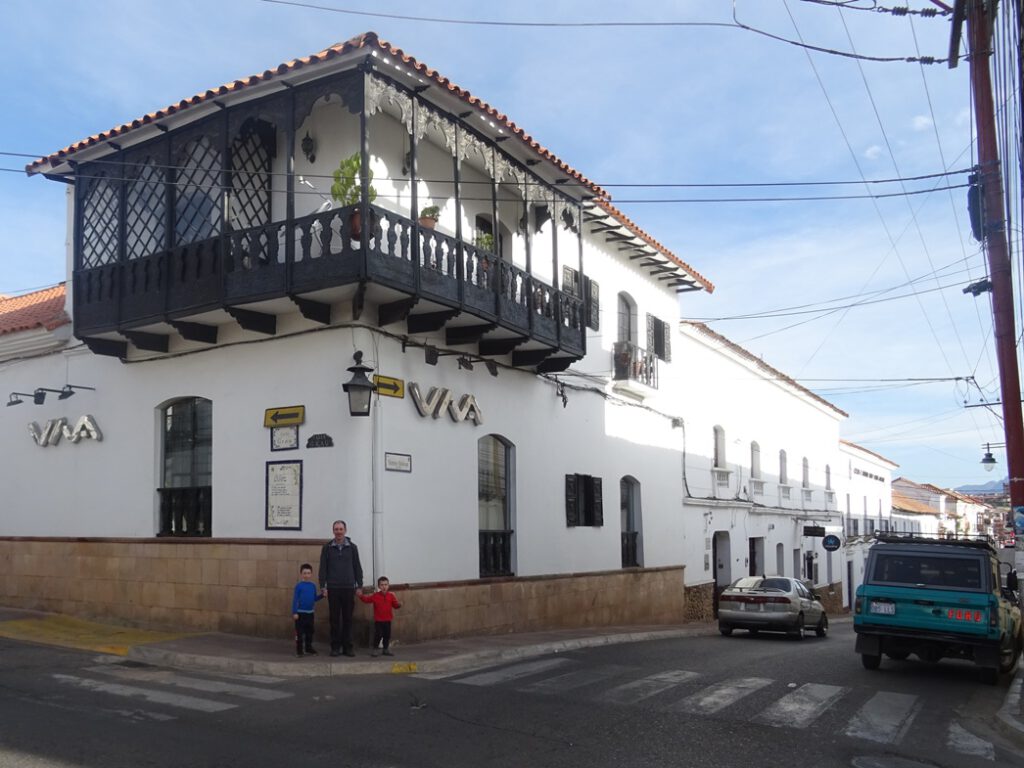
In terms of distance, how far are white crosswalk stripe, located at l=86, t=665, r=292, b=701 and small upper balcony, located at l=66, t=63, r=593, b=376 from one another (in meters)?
4.91

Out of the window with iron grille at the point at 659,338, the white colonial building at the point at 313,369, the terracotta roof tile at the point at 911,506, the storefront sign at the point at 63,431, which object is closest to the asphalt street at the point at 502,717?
the white colonial building at the point at 313,369

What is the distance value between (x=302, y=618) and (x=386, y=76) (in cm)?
717

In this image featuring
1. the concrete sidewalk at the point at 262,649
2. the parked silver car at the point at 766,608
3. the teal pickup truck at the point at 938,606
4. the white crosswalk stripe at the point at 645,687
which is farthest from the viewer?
the parked silver car at the point at 766,608

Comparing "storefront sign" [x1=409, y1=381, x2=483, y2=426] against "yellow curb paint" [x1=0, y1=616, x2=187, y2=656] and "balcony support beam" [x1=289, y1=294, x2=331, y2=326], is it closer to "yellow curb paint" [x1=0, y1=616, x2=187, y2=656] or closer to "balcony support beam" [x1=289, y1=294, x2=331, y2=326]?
"balcony support beam" [x1=289, y1=294, x2=331, y2=326]

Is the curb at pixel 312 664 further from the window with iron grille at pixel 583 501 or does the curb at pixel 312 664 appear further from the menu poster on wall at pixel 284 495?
the window with iron grille at pixel 583 501

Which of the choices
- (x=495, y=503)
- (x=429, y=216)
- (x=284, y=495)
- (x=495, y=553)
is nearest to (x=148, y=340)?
(x=284, y=495)

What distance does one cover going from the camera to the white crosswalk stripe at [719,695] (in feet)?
30.1

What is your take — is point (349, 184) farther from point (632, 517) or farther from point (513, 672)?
point (632, 517)

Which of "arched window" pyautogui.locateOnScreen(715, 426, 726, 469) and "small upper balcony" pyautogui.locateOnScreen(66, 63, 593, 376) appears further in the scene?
"arched window" pyautogui.locateOnScreen(715, 426, 726, 469)

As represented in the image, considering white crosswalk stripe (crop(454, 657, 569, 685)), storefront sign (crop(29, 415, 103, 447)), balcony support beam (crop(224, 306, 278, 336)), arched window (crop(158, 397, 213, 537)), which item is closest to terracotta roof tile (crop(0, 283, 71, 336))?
storefront sign (crop(29, 415, 103, 447))

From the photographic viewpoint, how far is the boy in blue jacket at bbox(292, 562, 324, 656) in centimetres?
1148

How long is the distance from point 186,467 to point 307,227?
15.9 ft

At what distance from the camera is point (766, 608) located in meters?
18.3

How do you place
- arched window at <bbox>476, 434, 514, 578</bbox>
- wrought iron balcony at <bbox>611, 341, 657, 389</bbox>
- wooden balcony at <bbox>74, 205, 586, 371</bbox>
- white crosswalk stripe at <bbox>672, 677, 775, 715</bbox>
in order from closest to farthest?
white crosswalk stripe at <bbox>672, 677, 775, 715</bbox> → wooden balcony at <bbox>74, 205, 586, 371</bbox> → arched window at <bbox>476, 434, 514, 578</bbox> → wrought iron balcony at <bbox>611, 341, 657, 389</bbox>
